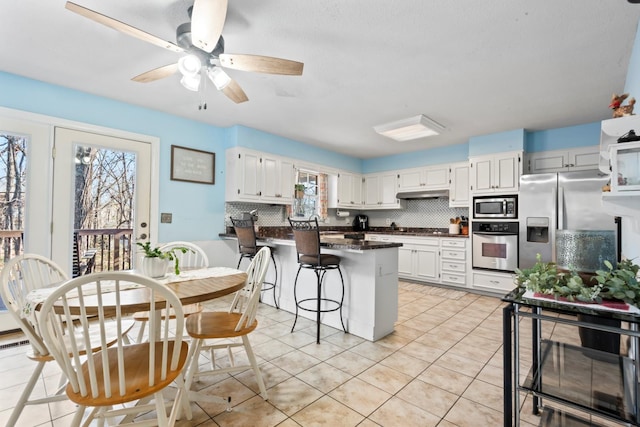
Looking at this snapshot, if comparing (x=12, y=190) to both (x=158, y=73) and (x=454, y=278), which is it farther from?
(x=454, y=278)

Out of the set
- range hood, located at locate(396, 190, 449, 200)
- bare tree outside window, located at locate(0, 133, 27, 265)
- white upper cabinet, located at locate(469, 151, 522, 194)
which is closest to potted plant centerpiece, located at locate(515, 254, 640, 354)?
white upper cabinet, located at locate(469, 151, 522, 194)

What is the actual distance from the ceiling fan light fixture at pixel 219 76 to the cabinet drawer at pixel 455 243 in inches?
160

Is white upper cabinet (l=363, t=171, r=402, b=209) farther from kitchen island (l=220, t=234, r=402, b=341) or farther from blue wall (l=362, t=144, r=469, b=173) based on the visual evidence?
kitchen island (l=220, t=234, r=402, b=341)

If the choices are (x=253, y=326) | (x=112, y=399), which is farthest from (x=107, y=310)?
(x=253, y=326)

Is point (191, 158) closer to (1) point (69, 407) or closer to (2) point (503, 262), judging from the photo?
(1) point (69, 407)

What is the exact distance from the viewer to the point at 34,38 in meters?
2.17

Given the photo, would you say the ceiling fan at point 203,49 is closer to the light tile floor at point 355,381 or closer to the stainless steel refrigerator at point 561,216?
the light tile floor at point 355,381

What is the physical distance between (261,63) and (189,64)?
47cm

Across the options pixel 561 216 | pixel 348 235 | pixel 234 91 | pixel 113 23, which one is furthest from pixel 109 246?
pixel 561 216

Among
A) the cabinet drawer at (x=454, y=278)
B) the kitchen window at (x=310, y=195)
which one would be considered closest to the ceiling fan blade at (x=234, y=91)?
the kitchen window at (x=310, y=195)

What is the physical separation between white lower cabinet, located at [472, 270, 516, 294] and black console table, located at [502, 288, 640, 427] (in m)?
3.02

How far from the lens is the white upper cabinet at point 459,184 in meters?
4.79

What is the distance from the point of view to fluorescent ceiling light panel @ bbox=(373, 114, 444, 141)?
11.9 feet

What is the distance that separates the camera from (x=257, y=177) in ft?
14.2
